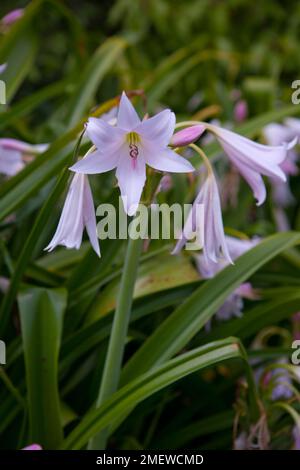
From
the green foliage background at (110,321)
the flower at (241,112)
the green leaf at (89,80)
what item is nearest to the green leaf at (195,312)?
the green foliage background at (110,321)

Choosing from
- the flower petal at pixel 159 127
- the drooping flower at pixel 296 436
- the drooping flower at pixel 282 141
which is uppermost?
the drooping flower at pixel 282 141

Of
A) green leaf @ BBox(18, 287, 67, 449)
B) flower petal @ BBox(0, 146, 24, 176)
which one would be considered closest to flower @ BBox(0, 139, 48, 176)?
flower petal @ BBox(0, 146, 24, 176)

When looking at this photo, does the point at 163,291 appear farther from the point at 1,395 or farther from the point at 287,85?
the point at 287,85

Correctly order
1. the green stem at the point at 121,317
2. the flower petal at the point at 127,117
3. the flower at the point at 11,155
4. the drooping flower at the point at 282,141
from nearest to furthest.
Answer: the flower petal at the point at 127,117 < the green stem at the point at 121,317 < the flower at the point at 11,155 < the drooping flower at the point at 282,141

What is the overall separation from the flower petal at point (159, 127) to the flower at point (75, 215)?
0.13 m

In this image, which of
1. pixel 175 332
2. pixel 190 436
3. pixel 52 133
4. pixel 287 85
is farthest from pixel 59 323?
pixel 287 85

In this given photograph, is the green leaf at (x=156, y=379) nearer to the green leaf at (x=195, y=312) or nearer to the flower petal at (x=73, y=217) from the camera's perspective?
the green leaf at (x=195, y=312)

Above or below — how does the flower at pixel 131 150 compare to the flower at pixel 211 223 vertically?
above

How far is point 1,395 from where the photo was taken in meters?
1.43

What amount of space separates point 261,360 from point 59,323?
1.70ft

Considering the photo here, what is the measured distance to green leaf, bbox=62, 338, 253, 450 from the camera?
110 cm

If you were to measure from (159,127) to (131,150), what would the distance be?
60mm

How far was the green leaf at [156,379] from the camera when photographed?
1.10m

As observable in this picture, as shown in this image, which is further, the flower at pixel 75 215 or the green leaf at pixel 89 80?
the green leaf at pixel 89 80
